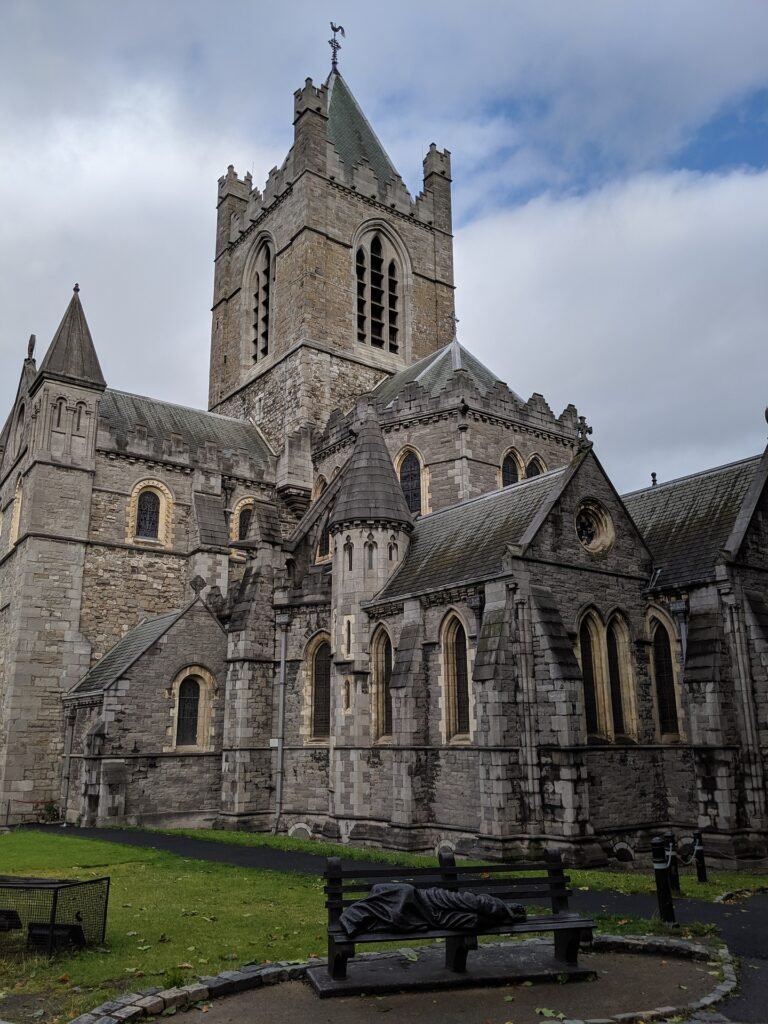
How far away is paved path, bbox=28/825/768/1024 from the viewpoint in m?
7.78

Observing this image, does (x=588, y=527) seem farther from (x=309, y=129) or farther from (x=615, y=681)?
(x=309, y=129)

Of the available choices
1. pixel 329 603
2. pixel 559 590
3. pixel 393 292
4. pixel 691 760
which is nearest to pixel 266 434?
pixel 393 292

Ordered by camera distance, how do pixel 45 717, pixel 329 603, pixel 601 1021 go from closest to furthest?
pixel 601 1021 → pixel 329 603 → pixel 45 717

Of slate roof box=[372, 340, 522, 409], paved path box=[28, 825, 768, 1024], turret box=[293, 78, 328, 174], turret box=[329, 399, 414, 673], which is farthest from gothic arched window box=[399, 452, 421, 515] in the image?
turret box=[293, 78, 328, 174]

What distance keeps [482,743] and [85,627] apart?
1637cm

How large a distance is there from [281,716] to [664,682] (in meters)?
11.0

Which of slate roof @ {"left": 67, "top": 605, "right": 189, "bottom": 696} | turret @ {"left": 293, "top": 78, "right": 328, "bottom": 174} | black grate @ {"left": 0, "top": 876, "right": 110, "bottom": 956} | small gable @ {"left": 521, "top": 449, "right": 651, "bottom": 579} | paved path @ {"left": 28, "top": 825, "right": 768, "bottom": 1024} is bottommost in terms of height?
paved path @ {"left": 28, "top": 825, "right": 768, "bottom": 1024}

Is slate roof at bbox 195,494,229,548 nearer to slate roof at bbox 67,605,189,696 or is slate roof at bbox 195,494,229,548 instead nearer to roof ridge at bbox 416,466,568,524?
slate roof at bbox 67,605,189,696

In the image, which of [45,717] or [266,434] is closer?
[45,717]

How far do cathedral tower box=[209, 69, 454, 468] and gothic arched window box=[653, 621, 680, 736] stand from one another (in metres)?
18.7

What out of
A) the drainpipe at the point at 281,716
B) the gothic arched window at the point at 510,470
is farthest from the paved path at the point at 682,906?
the gothic arched window at the point at 510,470

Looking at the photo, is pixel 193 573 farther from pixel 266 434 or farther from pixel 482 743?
pixel 482 743

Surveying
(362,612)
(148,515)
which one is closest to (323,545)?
(362,612)

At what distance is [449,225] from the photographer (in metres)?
45.2
